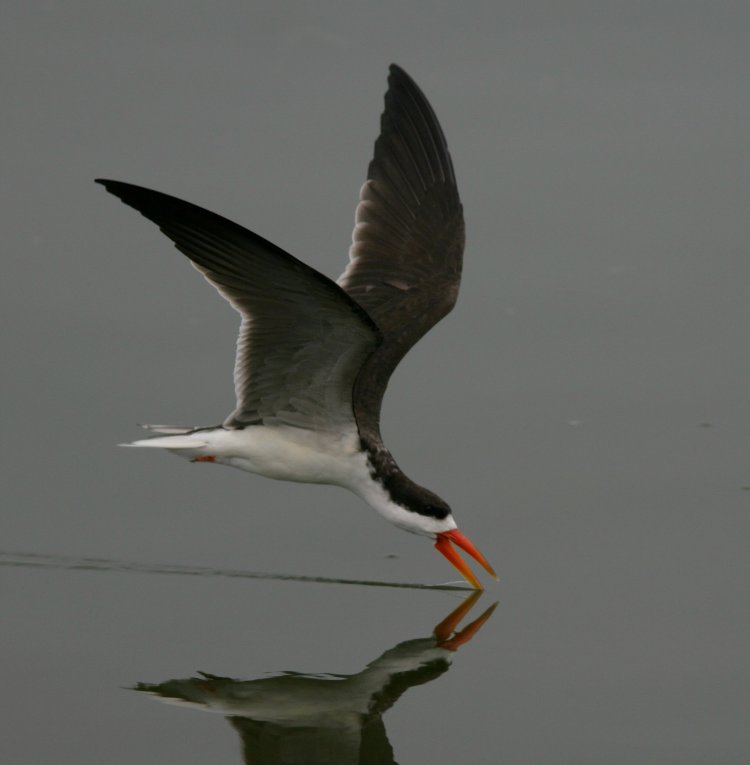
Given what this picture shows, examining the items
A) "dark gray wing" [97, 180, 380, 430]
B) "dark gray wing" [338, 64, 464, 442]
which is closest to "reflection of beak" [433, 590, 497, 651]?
"dark gray wing" [97, 180, 380, 430]

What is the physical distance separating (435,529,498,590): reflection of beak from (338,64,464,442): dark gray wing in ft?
3.78

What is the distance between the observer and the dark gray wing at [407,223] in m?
6.41

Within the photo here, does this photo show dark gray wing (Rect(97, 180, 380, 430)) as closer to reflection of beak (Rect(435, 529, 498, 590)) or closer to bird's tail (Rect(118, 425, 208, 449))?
bird's tail (Rect(118, 425, 208, 449))

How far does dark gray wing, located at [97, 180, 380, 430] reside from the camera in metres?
4.77

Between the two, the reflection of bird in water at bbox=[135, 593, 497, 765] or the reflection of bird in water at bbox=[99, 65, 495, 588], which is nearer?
the reflection of bird in water at bbox=[135, 593, 497, 765]

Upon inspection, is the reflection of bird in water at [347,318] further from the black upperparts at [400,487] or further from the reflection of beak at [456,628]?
the reflection of beak at [456,628]

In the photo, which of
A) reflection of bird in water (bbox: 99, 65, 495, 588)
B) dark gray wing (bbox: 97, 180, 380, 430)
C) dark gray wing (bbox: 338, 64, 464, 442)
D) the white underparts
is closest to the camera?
dark gray wing (bbox: 97, 180, 380, 430)

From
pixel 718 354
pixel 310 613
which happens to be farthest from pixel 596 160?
pixel 310 613

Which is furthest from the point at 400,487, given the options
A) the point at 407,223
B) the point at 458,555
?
the point at 407,223

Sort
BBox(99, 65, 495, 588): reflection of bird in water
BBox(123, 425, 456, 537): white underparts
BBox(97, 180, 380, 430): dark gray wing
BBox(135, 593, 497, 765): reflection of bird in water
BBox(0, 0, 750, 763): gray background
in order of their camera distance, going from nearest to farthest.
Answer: BBox(135, 593, 497, 765): reflection of bird in water → BBox(0, 0, 750, 763): gray background → BBox(97, 180, 380, 430): dark gray wing → BBox(99, 65, 495, 588): reflection of bird in water → BBox(123, 425, 456, 537): white underparts

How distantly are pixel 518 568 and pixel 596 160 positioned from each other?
153 inches

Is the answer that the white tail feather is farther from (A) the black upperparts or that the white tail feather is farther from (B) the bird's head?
(B) the bird's head

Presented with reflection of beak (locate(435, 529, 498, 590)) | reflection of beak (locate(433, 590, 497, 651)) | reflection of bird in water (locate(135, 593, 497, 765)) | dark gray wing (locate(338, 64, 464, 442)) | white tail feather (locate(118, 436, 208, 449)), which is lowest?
reflection of bird in water (locate(135, 593, 497, 765))

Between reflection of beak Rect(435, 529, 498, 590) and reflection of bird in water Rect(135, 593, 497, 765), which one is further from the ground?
reflection of beak Rect(435, 529, 498, 590)
